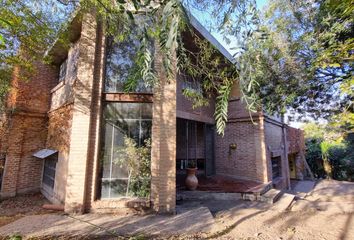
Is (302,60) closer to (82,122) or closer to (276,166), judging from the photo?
(276,166)

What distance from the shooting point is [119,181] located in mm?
5816

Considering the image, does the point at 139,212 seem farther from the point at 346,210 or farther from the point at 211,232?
the point at 346,210

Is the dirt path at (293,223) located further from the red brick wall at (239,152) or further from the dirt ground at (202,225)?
the red brick wall at (239,152)

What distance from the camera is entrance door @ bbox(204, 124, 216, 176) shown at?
10.3m

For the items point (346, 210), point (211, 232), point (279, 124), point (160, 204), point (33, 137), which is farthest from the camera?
point (279, 124)

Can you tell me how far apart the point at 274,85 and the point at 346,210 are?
203 inches

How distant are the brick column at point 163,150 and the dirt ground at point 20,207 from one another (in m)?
3.58

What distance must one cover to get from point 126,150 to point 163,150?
1174mm

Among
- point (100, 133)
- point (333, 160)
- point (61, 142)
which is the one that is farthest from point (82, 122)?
point (333, 160)

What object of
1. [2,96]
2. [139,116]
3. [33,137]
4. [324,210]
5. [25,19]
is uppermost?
[25,19]

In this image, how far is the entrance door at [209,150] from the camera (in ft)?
33.8

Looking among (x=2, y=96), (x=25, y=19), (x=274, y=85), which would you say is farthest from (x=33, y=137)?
(x=274, y=85)

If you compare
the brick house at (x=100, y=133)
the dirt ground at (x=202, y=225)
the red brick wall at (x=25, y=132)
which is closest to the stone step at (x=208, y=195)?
the dirt ground at (x=202, y=225)

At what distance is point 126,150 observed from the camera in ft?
19.5
